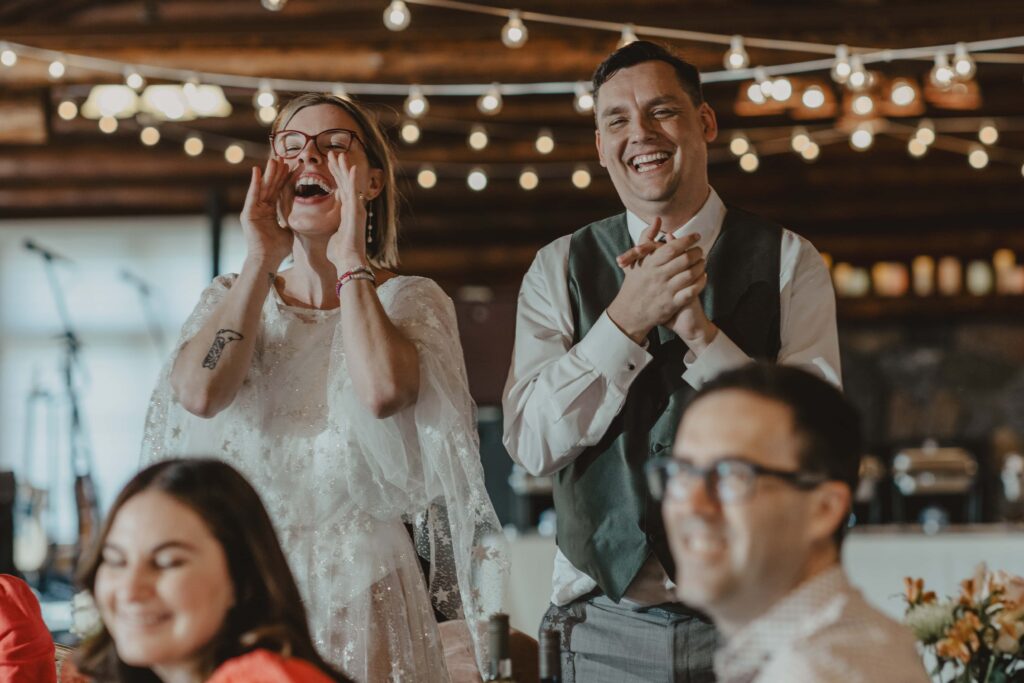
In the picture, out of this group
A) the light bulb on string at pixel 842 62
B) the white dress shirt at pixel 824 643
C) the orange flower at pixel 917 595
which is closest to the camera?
the white dress shirt at pixel 824 643

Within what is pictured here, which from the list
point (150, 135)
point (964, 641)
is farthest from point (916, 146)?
point (964, 641)

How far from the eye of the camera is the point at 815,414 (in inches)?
50.0

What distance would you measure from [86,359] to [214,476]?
33.4 feet

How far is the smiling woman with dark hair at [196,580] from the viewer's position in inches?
58.2

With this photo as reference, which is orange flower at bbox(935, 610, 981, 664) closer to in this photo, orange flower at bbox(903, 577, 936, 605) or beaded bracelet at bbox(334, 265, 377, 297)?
orange flower at bbox(903, 577, 936, 605)

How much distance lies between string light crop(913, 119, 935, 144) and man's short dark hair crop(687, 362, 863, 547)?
7.36 metres

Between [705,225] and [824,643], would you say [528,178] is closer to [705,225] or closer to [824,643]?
[705,225]

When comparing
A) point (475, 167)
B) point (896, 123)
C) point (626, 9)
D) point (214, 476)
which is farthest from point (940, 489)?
point (214, 476)

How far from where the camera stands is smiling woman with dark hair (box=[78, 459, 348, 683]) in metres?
1.48

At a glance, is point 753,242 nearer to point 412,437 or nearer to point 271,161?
point 412,437

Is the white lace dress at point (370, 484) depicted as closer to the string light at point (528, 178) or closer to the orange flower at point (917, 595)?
the orange flower at point (917, 595)

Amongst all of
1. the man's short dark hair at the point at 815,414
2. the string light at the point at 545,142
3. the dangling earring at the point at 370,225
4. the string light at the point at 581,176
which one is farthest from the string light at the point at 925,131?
the man's short dark hair at the point at 815,414

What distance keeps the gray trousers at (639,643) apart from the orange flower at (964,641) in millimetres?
691

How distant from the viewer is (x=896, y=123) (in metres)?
9.05
